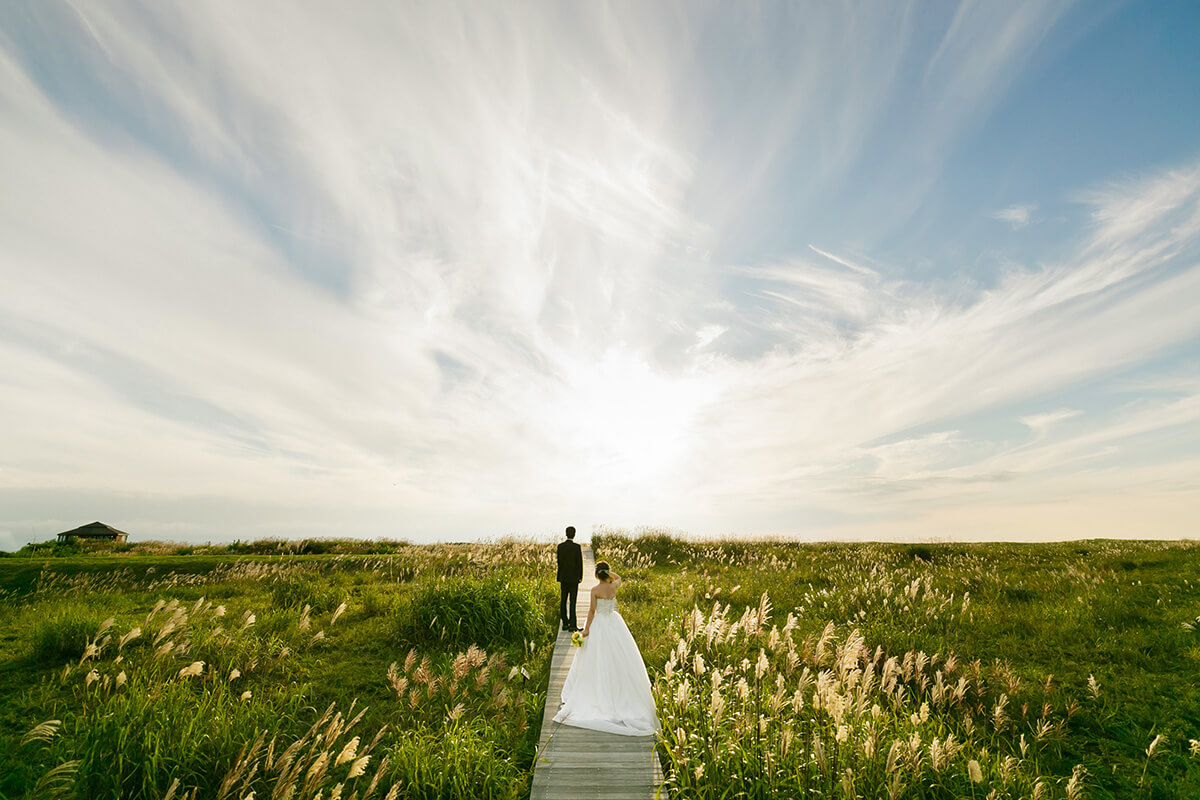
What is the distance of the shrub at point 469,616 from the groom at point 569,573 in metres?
0.69

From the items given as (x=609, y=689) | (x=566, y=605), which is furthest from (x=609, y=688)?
(x=566, y=605)

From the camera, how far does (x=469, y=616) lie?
12.7 meters

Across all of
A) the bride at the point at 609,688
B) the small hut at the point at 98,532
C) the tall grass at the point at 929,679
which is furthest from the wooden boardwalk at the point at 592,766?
the small hut at the point at 98,532

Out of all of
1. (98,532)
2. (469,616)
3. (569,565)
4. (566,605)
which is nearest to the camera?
(469,616)

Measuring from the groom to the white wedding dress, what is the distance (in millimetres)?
4050

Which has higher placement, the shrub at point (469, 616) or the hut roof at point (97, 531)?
the hut roof at point (97, 531)

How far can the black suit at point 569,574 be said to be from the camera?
13.7 metres

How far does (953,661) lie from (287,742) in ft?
32.3

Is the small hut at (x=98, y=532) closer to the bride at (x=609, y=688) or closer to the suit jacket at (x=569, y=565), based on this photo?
the suit jacket at (x=569, y=565)

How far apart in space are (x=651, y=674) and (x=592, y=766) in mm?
3125

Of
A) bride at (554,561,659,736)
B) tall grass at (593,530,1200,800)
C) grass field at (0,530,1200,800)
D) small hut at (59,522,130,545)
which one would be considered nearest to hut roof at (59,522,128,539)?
small hut at (59,522,130,545)

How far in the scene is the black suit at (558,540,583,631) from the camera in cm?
1369

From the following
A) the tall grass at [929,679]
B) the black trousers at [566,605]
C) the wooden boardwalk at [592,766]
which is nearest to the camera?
the tall grass at [929,679]

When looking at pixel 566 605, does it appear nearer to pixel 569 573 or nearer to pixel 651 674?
pixel 569 573
